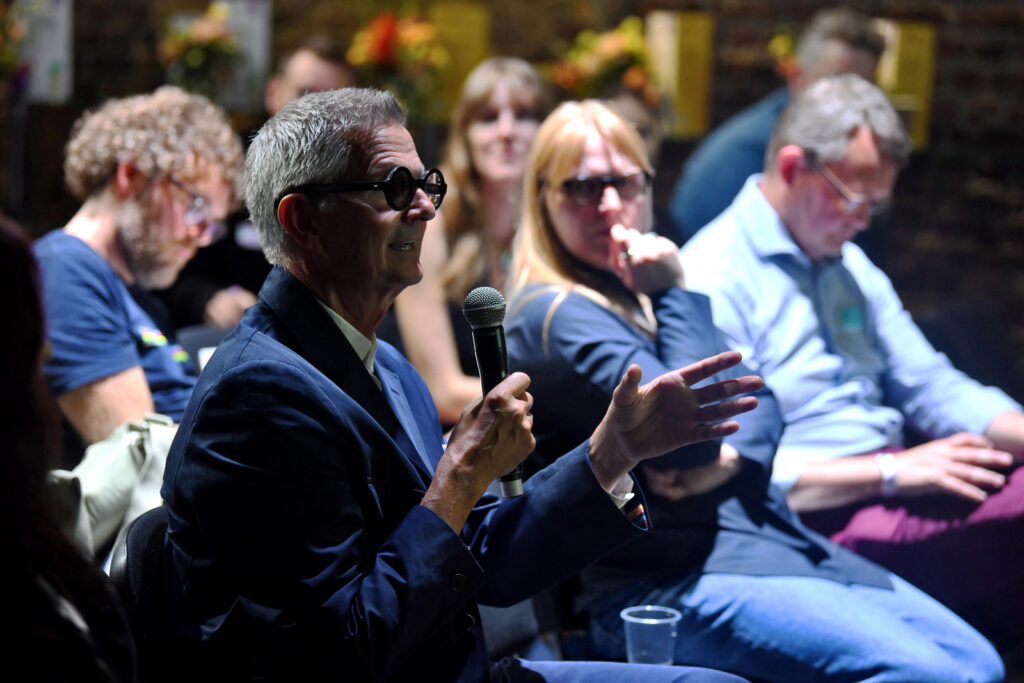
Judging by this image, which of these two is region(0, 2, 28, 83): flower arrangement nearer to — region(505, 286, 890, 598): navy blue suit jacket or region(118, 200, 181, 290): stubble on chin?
region(118, 200, 181, 290): stubble on chin

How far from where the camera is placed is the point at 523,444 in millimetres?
1408

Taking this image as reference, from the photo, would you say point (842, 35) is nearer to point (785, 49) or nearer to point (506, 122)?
point (785, 49)

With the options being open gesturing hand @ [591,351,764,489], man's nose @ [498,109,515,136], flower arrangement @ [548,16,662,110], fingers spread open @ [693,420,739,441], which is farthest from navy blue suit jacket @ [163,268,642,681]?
flower arrangement @ [548,16,662,110]

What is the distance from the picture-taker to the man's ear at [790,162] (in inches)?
99.9

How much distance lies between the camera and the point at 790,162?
2555 millimetres

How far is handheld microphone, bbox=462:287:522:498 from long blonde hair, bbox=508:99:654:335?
21.9 inches

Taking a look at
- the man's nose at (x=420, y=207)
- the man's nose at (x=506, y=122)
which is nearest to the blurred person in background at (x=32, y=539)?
the man's nose at (x=420, y=207)

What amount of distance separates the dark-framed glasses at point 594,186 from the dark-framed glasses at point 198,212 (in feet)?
2.72

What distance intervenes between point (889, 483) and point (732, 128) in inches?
95.4

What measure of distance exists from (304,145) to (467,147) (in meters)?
1.94

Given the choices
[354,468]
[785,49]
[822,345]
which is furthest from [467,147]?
[785,49]

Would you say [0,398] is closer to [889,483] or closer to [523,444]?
[523,444]

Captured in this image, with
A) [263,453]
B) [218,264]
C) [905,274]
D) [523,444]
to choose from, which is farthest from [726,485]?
[905,274]

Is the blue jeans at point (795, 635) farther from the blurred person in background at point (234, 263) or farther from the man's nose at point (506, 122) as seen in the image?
the man's nose at point (506, 122)
